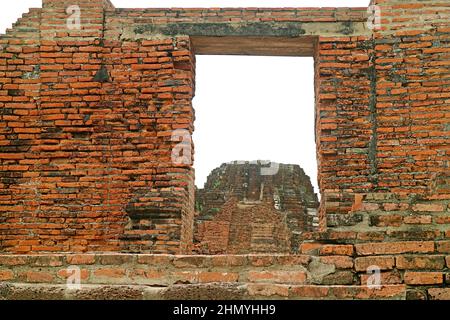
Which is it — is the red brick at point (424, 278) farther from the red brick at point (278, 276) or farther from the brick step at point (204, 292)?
the red brick at point (278, 276)

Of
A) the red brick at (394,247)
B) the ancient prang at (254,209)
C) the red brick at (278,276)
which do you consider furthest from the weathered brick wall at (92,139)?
the ancient prang at (254,209)

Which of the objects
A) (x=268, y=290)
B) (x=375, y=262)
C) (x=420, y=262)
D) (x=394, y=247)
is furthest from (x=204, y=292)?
(x=420, y=262)

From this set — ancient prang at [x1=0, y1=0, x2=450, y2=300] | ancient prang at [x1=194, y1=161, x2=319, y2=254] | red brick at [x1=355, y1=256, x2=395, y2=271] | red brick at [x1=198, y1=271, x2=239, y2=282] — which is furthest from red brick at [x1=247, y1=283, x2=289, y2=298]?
ancient prang at [x1=194, y1=161, x2=319, y2=254]

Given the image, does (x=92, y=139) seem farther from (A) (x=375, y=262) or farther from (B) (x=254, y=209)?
(B) (x=254, y=209)

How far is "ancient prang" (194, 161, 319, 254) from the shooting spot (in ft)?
37.5

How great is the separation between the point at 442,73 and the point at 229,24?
2603 millimetres

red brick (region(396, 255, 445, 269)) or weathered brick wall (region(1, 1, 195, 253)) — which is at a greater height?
weathered brick wall (region(1, 1, 195, 253))

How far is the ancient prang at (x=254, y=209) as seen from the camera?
11.4 metres

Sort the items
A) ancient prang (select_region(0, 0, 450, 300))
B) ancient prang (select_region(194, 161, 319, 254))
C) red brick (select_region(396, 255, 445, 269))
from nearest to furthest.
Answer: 1. red brick (select_region(396, 255, 445, 269))
2. ancient prang (select_region(0, 0, 450, 300))
3. ancient prang (select_region(194, 161, 319, 254))

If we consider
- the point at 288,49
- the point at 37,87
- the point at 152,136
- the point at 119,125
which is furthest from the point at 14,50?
the point at 288,49

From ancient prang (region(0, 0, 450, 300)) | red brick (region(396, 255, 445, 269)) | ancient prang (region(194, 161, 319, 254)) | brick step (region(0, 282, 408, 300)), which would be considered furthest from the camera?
ancient prang (region(194, 161, 319, 254))

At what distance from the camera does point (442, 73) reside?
20.8 ft

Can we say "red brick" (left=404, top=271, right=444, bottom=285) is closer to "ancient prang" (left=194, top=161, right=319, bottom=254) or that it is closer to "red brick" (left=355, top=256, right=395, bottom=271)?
"red brick" (left=355, top=256, right=395, bottom=271)

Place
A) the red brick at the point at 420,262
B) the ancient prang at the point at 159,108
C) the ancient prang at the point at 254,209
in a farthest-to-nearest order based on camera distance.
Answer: the ancient prang at the point at 254,209 < the ancient prang at the point at 159,108 < the red brick at the point at 420,262
